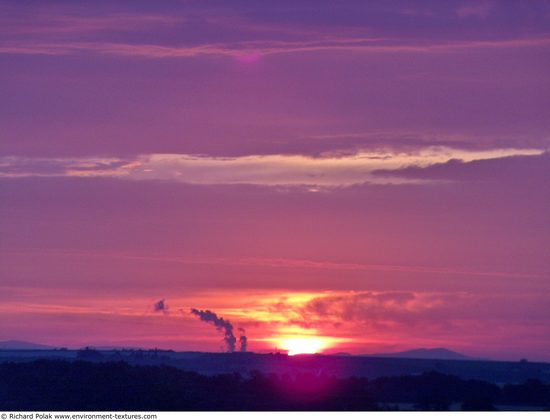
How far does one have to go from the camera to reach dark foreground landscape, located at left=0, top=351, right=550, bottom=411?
6912 cm

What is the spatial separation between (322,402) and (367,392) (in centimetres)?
726

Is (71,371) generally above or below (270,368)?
below

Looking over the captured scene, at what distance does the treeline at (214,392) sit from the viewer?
6906cm

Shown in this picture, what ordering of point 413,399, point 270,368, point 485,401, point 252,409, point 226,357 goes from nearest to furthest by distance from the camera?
point 252,409 → point 485,401 → point 413,399 → point 270,368 → point 226,357

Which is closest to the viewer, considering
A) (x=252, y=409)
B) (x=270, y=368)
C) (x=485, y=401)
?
(x=252, y=409)

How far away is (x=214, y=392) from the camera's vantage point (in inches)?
2911

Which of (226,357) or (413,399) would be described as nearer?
(413,399)

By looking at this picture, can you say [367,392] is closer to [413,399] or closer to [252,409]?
[413,399]

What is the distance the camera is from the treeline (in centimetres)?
6906

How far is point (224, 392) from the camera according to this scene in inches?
2938

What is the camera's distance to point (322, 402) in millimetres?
69000

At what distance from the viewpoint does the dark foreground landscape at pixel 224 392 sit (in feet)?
227

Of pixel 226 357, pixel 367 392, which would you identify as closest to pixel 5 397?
pixel 367 392

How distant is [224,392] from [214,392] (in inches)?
34.4
